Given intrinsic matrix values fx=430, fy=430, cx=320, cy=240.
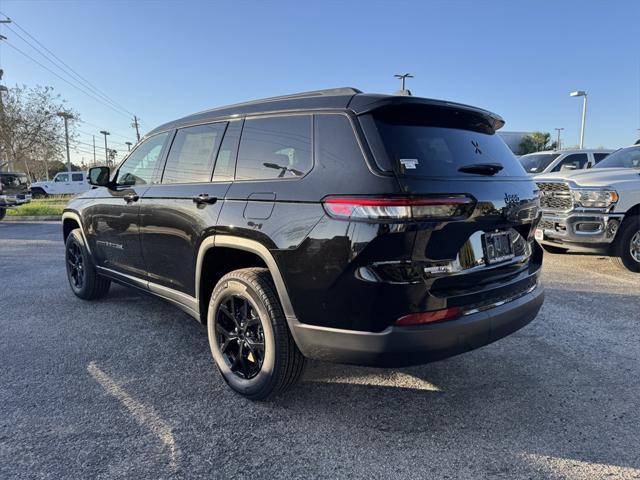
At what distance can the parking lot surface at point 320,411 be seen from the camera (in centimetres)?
212

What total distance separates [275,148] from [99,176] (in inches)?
95.8

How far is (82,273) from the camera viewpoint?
4.81 meters

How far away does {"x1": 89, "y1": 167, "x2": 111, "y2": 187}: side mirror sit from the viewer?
420 centimetres

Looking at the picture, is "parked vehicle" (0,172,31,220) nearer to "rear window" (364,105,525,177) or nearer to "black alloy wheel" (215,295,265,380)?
"black alloy wheel" (215,295,265,380)

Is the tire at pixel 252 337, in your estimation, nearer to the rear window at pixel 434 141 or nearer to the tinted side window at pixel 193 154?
the tinted side window at pixel 193 154

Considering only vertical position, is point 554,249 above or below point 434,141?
below

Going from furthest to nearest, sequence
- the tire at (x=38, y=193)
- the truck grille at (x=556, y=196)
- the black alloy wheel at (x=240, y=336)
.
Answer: the tire at (x=38, y=193), the truck grille at (x=556, y=196), the black alloy wheel at (x=240, y=336)

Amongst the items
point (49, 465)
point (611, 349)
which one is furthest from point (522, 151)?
point (49, 465)

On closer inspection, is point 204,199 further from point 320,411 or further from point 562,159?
point 562,159

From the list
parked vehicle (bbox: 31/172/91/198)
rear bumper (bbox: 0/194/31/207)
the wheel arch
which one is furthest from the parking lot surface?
parked vehicle (bbox: 31/172/91/198)

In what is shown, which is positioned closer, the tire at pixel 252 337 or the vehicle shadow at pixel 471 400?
the vehicle shadow at pixel 471 400

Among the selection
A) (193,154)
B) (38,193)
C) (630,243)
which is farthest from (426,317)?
(38,193)

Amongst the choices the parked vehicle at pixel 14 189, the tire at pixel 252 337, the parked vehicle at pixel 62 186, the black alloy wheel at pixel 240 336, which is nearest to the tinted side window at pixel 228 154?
the tire at pixel 252 337

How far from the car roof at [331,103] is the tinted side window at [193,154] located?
117 mm
